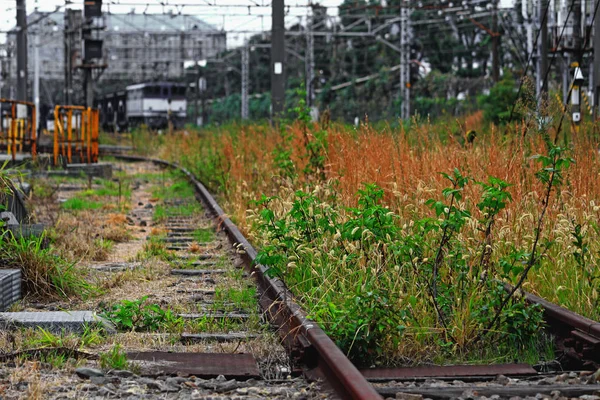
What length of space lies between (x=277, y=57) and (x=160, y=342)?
15845mm

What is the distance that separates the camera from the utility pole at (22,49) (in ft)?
104

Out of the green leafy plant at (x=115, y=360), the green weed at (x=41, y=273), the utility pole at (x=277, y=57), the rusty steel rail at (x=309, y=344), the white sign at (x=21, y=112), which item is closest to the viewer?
the rusty steel rail at (x=309, y=344)

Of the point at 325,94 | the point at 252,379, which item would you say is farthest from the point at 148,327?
the point at 325,94

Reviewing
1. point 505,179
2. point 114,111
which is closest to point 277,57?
point 505,179

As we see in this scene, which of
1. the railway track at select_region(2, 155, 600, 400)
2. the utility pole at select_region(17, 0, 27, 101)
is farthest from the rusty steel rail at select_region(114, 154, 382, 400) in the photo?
the utility pole at select_region(17, 0, 27, 101)

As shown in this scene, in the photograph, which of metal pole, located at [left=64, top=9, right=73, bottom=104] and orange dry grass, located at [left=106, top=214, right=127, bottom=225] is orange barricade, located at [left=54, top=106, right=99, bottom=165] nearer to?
orange dry grass, located at [left=106, top=214, right=127, bottom=225]

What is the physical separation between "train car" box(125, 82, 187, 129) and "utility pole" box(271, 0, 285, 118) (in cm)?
3937

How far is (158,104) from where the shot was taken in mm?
61188

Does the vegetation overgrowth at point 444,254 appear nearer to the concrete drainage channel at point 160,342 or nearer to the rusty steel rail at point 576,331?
the rusty steel rail at point 576,331

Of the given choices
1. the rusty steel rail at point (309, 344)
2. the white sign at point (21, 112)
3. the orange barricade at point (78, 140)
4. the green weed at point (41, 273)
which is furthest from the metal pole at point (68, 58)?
the rusty steel rail at point (309, 344)

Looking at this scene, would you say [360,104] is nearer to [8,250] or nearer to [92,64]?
[92,64]

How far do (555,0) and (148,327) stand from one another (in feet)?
93.3

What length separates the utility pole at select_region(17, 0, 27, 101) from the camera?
3184cm

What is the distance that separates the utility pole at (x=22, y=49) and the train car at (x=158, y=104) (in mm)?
24830
